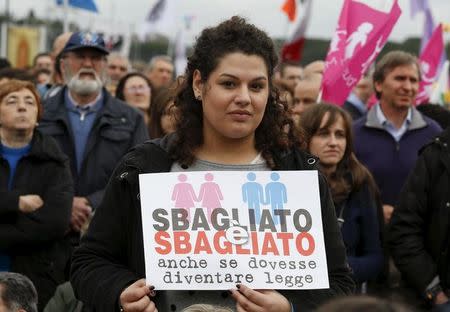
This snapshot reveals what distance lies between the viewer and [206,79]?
383 cm

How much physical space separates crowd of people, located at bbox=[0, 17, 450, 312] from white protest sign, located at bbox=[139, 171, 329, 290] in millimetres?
73

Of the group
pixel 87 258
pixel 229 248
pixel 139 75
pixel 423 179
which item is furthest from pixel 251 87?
pixel 139 75

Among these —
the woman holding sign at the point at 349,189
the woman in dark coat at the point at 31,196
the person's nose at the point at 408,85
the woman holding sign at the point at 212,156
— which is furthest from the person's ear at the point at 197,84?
the person's nose at the point at 408,85

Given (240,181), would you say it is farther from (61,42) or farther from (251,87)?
(61,42)

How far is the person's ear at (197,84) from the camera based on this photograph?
3.89 metres

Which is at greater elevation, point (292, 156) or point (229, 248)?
point (292, 156)

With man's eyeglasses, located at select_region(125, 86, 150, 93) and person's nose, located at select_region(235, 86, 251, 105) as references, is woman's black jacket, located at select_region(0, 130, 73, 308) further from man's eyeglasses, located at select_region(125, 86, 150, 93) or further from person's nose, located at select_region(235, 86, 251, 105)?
person's nose, located at select_region(235, 86, 251, 105)

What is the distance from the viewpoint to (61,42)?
9492 millimetres

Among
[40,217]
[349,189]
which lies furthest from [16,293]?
[349,189]

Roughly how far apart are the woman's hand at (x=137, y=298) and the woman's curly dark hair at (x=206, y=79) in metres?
0.49

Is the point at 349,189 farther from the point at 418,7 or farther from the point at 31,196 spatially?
the point at 418,7

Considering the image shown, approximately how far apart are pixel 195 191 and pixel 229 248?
9.2 inches

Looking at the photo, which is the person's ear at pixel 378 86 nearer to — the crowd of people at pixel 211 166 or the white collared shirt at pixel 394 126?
the crowd of people at pixel 211 166

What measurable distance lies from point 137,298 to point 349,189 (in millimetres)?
2895
